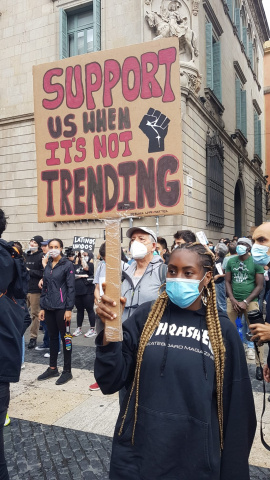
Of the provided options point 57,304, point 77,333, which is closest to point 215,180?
point 77,333

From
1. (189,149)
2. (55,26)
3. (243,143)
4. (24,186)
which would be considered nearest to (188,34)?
(189,149)

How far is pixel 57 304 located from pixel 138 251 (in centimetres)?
210

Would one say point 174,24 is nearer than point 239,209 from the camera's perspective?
Yes

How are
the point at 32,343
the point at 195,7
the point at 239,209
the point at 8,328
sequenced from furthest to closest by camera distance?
the point at 239,209 → the point at 195,7 → the point at 32,343 → the point at 8,328

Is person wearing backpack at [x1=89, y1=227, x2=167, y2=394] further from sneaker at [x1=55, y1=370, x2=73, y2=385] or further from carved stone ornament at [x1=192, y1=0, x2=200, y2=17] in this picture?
carved stone ornament at [x1=192, y1=0, x2=200, y2=17]

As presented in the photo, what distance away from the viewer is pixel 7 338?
252 cm

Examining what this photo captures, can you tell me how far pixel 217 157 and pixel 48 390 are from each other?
507 inches

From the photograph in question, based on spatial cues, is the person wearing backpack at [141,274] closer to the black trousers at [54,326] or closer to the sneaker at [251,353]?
the black trousers at [54,326]

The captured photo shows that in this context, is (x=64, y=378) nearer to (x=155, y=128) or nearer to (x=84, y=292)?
(x=84, y=292)

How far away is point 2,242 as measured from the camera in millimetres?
2684

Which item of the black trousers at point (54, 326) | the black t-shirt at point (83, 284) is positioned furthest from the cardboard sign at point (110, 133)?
the black t-shirt at point (83, 284)

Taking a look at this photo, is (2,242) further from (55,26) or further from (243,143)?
(243,143)

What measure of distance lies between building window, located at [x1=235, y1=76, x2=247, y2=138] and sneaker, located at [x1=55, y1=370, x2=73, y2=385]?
1733cm

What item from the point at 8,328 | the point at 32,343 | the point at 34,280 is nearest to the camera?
the point at 8,328
